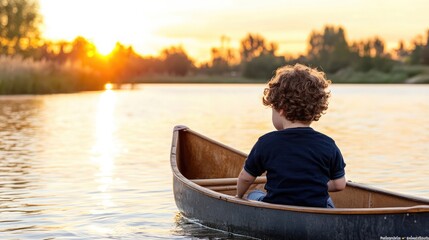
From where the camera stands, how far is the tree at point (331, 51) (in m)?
101

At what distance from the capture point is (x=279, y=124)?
19.6 ft

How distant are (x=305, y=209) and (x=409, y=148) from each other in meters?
8.74

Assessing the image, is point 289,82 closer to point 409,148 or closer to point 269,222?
point 269,222

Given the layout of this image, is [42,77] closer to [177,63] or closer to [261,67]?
[261,67]

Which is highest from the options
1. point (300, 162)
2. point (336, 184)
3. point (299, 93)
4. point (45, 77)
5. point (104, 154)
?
point (299, 93)

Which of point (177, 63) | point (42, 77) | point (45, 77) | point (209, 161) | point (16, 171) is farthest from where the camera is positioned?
point (177, 63)

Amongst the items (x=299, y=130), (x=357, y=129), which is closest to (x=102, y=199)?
(x=299, y=130)

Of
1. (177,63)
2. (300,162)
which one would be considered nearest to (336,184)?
(300,162)

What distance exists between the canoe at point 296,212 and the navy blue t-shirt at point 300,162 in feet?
0.46

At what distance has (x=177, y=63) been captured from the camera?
346ft

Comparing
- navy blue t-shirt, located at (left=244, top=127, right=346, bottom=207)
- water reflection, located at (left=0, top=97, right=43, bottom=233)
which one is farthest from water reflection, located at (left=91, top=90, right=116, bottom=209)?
navy blue t-shirt, located at (left=244, top=127, right=346, bottom=207)

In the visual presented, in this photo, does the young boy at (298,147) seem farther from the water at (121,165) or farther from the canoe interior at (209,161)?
the canoe interior at (209,161)

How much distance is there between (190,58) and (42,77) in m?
71.5

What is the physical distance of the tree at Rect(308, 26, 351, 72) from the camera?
100688 millimetres
